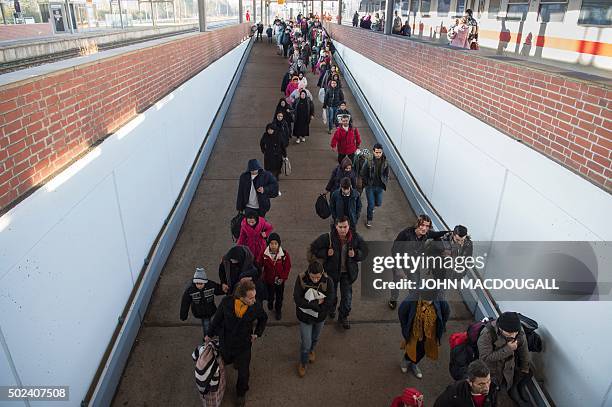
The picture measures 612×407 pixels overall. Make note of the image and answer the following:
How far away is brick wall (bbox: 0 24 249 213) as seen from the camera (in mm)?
3225

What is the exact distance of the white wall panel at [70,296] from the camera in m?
3.21

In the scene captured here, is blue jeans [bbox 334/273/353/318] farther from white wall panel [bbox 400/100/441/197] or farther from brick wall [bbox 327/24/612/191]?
white wall panel [bbox 400/100/441/197]

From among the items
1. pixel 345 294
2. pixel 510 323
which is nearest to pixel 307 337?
pixel 345 294

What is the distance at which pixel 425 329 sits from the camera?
4.48m

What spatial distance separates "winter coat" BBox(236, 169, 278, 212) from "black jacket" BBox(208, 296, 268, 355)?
8.68ft

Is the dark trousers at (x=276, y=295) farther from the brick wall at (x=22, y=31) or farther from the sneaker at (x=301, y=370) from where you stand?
the brick wall at (x=22, y=31)

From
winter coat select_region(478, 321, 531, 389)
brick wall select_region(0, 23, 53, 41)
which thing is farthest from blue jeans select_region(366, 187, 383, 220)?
brick wall select_region(0, 23, 53, 41)

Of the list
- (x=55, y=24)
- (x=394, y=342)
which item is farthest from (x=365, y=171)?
(x=55, y=24)

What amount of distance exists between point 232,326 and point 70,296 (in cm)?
145

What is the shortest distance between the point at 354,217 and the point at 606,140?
341cm

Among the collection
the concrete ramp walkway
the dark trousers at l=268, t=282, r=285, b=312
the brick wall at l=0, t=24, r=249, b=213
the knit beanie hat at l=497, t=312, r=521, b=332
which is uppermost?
the brick wall at l=0, t=24, r=249, b=213

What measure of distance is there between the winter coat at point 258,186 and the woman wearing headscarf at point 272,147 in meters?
2.08

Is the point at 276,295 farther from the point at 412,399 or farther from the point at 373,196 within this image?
the point at 373,196

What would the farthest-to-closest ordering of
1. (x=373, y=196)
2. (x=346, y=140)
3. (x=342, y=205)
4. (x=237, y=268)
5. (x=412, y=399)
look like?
(x=346, y=140) < (x=373, y=196) < (x=342, y=205) < (x=237, y=268) < (x=412, y=399)
